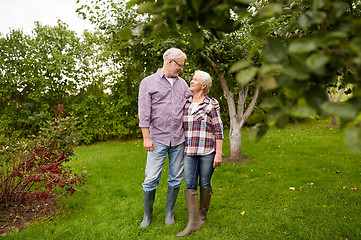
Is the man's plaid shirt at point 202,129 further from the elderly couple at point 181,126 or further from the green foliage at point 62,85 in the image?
the green foliage at point 62,85

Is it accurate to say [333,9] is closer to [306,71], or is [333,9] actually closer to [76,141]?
[306,71]

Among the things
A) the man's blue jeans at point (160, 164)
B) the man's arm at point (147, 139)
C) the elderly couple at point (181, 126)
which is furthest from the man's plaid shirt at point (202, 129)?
the man's arm at point (147, 139)

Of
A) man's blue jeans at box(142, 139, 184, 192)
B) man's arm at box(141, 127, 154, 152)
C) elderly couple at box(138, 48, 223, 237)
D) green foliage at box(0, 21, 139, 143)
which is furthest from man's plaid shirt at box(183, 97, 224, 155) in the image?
green foliage at box(0, 21, 139, 143)

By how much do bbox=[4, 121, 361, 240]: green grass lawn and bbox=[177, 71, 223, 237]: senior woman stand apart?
16.1 inches

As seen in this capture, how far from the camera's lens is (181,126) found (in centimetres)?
333

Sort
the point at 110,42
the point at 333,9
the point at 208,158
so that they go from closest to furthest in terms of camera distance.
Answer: the point at 333,9 < the point at 208,158 < the point at 110,42

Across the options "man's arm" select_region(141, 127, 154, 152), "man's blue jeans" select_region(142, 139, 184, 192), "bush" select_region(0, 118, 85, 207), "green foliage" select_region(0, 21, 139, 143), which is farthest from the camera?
"green foliage" select_region(0, 21, 139, 143)

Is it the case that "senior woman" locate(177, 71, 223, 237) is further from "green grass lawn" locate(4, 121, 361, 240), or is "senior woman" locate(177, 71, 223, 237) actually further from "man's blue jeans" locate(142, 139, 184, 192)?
"green grass lawn" locate(4, 121, 361, 240)

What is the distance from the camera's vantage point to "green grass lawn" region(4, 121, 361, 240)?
131 inches

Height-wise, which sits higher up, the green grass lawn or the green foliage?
the green foliage

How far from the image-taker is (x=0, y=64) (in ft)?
31.6

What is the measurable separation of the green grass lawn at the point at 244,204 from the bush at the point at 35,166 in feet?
1.57

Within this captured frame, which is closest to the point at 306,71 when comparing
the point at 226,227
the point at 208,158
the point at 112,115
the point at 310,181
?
the point at 208,158

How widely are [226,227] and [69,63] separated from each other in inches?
348
